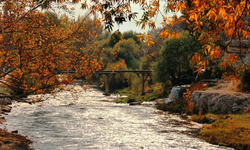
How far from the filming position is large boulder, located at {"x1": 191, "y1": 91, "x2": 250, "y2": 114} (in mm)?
18953

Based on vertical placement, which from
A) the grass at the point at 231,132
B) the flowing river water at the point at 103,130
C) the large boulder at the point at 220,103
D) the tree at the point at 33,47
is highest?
the tree at the point at 33,47

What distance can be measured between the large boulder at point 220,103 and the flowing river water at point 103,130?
2160mm

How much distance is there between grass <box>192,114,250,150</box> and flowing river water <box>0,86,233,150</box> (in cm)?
62

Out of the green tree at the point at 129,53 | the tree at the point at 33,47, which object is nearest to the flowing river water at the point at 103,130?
the tree at the point at 33,47

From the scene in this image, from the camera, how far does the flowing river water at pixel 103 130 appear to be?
550 inches

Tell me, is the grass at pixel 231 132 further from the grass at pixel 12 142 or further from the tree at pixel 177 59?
the tree at pixel 177 59

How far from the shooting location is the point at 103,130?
17.7m

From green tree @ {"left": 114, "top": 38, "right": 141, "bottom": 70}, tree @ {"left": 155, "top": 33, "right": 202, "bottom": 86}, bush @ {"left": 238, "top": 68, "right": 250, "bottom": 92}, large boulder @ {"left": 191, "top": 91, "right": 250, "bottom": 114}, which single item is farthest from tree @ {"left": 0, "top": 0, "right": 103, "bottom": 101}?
green tree @ {"left": 114, "top": 38, "right": 141, "bottom": 70}

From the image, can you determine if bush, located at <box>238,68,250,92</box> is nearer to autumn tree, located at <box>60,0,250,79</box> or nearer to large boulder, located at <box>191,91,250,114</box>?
large boulder, located at <box>191,91,250,114</box>

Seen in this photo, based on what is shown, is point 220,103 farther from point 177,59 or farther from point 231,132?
point 177,59

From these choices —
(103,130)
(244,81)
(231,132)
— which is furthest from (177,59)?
(231,132)

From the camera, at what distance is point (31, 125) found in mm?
18672

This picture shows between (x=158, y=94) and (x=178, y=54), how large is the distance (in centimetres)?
582

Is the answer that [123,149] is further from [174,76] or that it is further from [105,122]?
[174,76]
